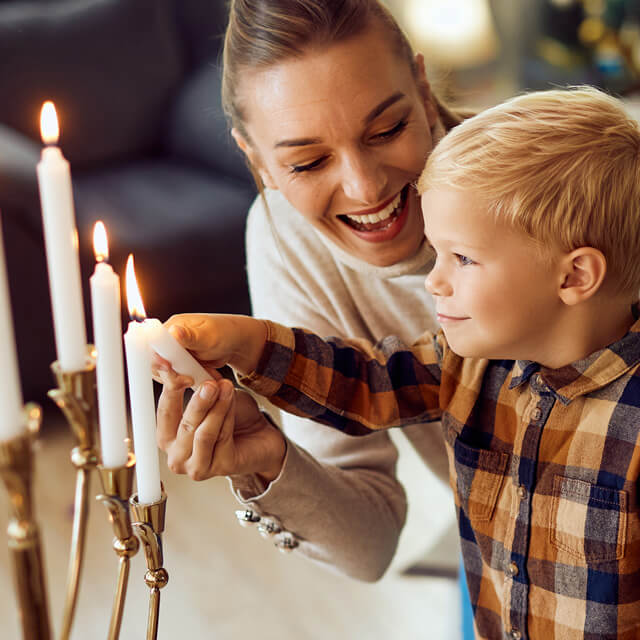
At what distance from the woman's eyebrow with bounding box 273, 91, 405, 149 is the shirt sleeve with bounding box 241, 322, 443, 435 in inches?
9.0

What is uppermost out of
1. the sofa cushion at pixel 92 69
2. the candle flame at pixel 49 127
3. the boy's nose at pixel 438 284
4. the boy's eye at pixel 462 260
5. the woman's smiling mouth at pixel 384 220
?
the sofa cushion at pixel 92 69

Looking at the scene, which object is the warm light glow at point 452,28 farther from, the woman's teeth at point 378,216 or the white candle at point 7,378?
the white candle at point 7,378

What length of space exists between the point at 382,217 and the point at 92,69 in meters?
2.17

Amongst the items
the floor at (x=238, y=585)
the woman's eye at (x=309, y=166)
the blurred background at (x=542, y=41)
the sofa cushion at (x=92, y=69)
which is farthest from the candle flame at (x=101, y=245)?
the blurred background at (x=542, y=41)

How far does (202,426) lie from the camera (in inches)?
32.5

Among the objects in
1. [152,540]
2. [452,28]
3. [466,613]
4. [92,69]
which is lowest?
[466,613]

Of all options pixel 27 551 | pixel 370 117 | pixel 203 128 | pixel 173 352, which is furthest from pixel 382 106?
pixel 203 128

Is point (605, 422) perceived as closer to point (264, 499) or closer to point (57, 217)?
point (264, 499)

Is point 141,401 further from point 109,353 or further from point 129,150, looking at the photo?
point 129,150

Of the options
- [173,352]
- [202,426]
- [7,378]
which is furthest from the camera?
[202,426]

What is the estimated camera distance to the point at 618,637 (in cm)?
92

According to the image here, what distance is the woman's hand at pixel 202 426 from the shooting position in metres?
0.79

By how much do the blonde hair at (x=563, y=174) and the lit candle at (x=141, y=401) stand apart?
39cm

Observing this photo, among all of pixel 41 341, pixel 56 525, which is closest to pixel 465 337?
pixel 56 525
